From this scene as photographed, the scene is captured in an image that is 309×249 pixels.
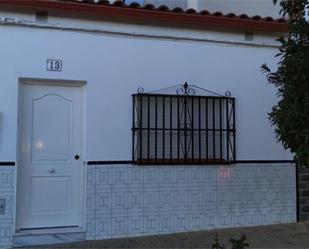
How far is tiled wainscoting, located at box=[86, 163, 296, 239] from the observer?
7.51 metres

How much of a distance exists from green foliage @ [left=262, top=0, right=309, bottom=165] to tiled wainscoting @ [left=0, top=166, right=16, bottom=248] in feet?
12.4

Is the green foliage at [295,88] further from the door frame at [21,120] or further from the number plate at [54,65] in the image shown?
the number plate at [54,65]

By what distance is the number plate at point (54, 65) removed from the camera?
7271 mm

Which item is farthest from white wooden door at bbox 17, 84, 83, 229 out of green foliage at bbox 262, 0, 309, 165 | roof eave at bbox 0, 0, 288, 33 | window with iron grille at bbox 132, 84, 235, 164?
green foliage at bbox 262, 0, 309, 165

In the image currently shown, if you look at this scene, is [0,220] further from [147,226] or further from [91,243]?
[147,226]

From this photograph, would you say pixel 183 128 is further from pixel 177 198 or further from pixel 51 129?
pixel 51 129

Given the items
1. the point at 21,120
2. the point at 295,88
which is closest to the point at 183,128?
the point at 21,120

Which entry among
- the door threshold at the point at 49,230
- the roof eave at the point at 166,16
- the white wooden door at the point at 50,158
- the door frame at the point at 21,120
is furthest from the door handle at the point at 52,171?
the roof eave at the point at 166,16

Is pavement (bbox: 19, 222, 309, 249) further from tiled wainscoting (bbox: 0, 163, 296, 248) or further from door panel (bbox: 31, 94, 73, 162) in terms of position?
door panel (bbox: 31, 94, 73, 162)

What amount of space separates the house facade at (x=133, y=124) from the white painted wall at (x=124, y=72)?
0.02 m

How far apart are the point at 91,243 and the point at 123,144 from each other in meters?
1.53

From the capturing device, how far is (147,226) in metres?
7.72

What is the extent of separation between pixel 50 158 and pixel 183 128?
2123mm

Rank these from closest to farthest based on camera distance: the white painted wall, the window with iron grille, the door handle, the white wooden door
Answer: the white painted wall
the white wooden door
the door handle
the window with iron grille
